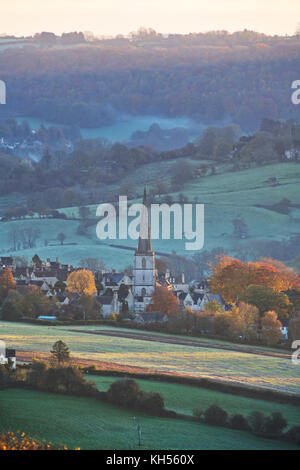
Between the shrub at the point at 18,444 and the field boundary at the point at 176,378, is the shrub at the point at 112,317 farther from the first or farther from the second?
the shrub at the point at 18,444

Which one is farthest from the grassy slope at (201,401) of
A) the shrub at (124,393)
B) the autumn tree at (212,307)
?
the autumn tree at (212,307)

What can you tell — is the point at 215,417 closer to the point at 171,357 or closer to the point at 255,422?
the point at 255,422

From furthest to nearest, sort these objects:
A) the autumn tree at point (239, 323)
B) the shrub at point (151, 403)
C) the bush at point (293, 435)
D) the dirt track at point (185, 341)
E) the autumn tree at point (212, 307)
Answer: the autumn tree at point (212, 307), the autumn tree at point (239, 323), the dirt track at point (185, 341), the shrub at point (151, 403), the bush at point (293, 435)

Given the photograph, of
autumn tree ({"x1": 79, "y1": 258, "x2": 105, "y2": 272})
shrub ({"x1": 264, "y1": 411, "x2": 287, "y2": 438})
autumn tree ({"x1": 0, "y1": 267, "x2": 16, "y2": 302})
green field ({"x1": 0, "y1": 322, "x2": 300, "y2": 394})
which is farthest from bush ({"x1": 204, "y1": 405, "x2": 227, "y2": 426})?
autumn tree ({"x1": 79, "y1": 258, "x2": 105, "y2": 272})

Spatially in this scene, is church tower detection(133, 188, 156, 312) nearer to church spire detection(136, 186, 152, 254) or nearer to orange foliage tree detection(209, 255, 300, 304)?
church spire detection(136, 186, 152, 254)

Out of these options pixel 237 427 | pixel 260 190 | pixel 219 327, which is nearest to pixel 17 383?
pixel 237 427

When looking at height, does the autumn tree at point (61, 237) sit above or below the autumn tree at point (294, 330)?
above

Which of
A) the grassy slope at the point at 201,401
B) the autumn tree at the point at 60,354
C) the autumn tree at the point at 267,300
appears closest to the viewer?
the grassy slope at the point at 201,401
